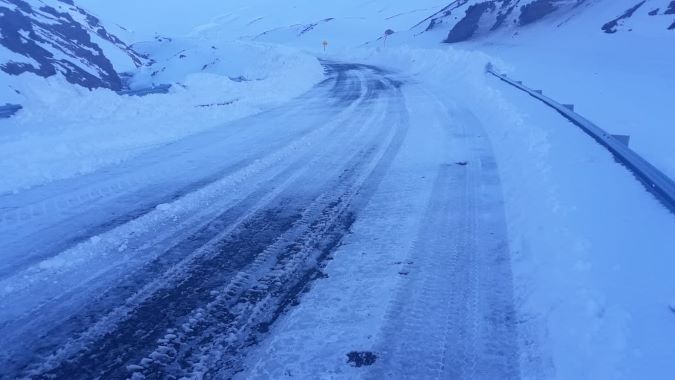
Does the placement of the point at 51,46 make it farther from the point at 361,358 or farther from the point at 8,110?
the point at 361,358

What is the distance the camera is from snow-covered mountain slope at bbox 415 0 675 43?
2339 centimetres

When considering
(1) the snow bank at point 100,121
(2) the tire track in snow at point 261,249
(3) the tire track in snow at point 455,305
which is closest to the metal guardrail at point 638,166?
(3) the tire track in snow at point 455,305

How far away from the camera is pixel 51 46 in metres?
20.0

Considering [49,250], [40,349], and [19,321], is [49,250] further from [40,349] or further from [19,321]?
[40,349]

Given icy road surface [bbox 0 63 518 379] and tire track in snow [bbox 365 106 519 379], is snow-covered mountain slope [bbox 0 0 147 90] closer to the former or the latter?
icy road surface [bbox 0 63 518 379]

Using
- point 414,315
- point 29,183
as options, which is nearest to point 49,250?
point 29,183

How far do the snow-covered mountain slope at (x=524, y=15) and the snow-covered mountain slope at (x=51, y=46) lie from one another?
80.3 feet

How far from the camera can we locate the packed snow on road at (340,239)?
313 cm

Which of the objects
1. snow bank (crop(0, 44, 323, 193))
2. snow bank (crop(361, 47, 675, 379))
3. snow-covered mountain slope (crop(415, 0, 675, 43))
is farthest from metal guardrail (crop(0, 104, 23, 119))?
snow-covered mountain slope (crop(415, 0, 675, 43))

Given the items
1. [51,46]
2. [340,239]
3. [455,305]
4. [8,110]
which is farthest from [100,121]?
[51,46]

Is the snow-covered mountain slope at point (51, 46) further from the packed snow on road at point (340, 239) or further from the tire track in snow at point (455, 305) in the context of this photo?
the tire track in snow at point (455, 305)

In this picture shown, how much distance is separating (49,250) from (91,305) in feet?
4.38

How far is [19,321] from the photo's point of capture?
3553mm

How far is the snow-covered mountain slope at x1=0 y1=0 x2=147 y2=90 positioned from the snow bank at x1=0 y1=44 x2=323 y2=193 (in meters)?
3.08
